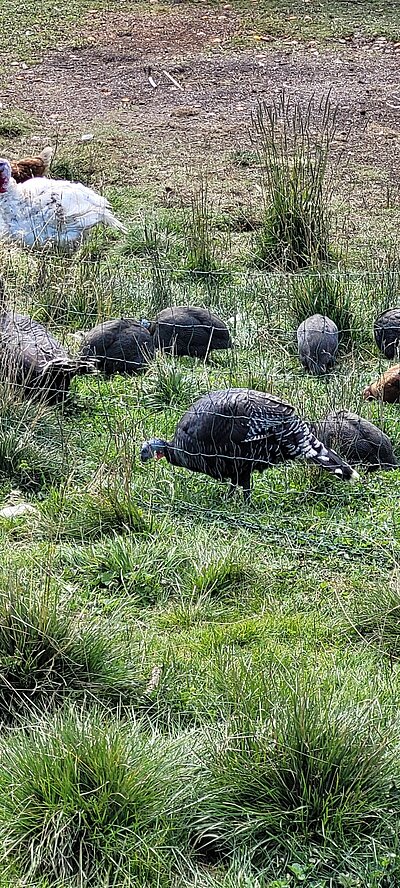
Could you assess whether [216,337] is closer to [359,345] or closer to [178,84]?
[359,345]

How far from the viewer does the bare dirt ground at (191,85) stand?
11977 mm

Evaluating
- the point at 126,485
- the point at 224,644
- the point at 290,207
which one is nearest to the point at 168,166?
the point at 290,207

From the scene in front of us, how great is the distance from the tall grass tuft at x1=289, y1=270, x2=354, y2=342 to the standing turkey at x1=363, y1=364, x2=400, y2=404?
1.00m

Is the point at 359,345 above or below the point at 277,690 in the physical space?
below

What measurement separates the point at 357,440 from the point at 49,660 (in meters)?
2.33

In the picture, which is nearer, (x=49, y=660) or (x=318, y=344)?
(x=49, y=660)

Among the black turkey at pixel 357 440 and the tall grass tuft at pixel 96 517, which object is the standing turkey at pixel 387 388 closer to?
the black turkey at pixel 357 440

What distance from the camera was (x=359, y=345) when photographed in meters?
7.05

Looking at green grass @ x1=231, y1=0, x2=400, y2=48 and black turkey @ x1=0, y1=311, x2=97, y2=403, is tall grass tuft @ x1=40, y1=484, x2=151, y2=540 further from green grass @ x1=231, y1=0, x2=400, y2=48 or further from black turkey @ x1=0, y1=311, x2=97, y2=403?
green grass @ x1=231, y1=0, x2=400, y2=48

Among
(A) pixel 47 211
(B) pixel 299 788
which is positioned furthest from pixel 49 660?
(A) pixel 47 211

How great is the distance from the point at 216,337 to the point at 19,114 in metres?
7.47

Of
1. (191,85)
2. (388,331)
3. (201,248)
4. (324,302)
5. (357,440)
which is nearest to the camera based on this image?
(357,440)

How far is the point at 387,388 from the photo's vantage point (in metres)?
6.09

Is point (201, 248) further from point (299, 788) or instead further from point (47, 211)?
point (299, 788)
